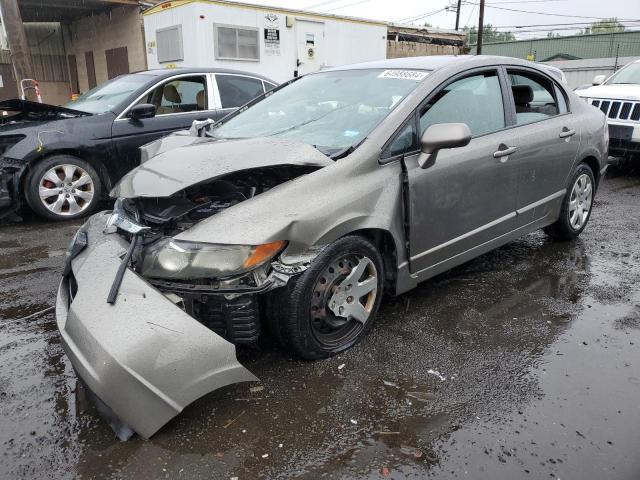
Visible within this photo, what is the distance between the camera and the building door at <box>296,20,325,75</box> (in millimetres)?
13484

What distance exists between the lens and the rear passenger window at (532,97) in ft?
12.9

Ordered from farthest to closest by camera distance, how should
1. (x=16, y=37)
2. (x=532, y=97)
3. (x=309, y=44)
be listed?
(x=309, y=44), (x=16, y=37), (x=532, y=97)

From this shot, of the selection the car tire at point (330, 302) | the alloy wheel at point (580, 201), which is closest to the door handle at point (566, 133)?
the alloy wheel at point (580, 201)

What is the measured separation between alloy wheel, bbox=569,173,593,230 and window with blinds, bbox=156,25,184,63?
10.2m

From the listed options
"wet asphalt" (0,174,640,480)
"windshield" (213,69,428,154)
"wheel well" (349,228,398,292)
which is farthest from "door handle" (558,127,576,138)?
"wheel well" (349,228,398,292)

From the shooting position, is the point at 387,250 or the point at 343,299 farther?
the point at 387,250

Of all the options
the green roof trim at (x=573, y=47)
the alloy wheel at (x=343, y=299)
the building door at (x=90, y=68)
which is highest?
the green roof trim at (x=573, y=47)

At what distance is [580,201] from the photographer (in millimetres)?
4738

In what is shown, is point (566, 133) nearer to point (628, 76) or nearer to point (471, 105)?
point (471, 105)

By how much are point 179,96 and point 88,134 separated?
1.24 m

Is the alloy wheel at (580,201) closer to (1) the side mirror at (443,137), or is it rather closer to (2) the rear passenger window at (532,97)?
(2) the rear passenger window at (532,97)

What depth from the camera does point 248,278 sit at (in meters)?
2.45

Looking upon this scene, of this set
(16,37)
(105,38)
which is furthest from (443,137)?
(105,38)

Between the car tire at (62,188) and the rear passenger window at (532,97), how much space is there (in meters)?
4.32
